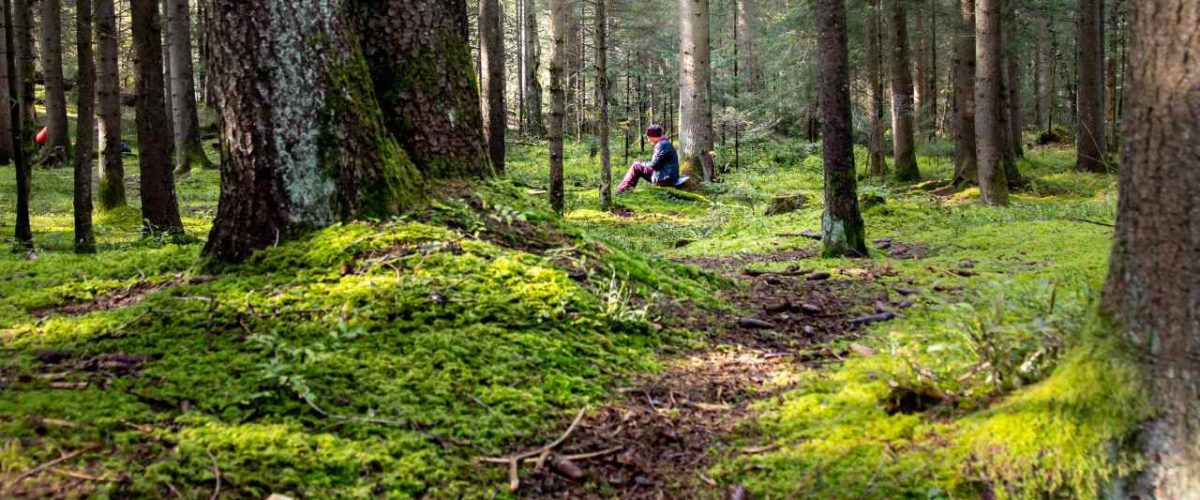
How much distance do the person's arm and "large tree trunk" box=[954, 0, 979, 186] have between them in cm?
646

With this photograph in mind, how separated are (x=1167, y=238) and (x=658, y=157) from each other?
14.5 m

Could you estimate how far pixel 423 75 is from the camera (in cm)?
502

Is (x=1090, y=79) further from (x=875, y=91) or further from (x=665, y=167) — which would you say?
(x=665, y=167)

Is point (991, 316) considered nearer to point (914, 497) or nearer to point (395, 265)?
point (914, 497)

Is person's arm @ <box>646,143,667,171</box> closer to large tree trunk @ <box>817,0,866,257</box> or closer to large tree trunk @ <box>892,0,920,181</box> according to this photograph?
large tree trunk @ <box>892,0,920,181</box>

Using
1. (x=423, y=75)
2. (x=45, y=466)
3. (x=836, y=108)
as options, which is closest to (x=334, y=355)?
(x=45, y=466)

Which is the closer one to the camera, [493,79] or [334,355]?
[334,355]

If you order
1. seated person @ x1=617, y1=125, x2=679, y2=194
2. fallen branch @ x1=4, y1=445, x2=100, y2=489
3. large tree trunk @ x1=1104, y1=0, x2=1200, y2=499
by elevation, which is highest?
seated person @ x1=617, y1=125, x2=679, y2=194

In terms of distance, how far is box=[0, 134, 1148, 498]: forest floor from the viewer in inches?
103

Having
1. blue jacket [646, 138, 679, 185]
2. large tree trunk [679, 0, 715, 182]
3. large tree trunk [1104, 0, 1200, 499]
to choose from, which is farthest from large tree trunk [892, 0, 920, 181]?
large tree trunk [1104, 0, 1200, 499]

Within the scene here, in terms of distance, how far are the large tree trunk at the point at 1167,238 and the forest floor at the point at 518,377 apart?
3.8 inches

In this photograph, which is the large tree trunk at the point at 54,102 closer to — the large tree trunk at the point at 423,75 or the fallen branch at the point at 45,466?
the large tree trunk at the point at 423,75

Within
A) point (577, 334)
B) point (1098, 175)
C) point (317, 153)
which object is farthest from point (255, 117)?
point (1098, 175)

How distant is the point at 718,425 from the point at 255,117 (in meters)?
2.88
